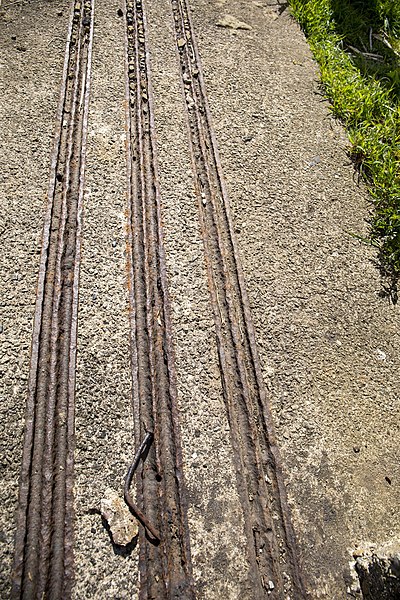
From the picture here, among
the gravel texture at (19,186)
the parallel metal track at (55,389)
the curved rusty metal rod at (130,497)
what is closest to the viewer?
the parallel metal track at (55,389)

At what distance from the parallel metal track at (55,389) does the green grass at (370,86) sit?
184cm

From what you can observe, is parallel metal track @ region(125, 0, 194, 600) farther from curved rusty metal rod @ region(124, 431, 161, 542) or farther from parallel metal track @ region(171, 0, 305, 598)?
parallel metal track @ region(171, 0, 305, 598)

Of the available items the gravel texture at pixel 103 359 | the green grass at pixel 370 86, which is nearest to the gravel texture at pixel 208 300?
the gravel texture at pixel 103 359

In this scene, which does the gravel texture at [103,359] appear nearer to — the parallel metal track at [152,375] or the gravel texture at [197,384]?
the parallel metal track at [152,375]

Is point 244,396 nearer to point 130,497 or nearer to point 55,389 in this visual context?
point 130,497

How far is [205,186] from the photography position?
9.91 feet

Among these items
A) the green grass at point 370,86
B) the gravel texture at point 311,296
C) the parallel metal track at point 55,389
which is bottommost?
the parallel metal track at point 55,389

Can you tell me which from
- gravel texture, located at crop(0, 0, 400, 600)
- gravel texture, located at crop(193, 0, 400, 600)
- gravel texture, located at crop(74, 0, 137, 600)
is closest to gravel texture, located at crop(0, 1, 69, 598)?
gravel texture, located at crop(0, 0, 400, 600)

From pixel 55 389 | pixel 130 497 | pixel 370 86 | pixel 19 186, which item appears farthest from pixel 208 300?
pixel 370 86

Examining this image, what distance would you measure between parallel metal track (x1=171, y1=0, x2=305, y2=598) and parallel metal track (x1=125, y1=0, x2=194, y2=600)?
0.89ft

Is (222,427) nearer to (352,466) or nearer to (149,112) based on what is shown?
(352,466)

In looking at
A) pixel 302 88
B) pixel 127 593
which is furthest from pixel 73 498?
pixel 302 88

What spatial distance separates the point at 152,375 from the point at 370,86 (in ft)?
9.70

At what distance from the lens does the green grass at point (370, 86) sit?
3.04 metres
